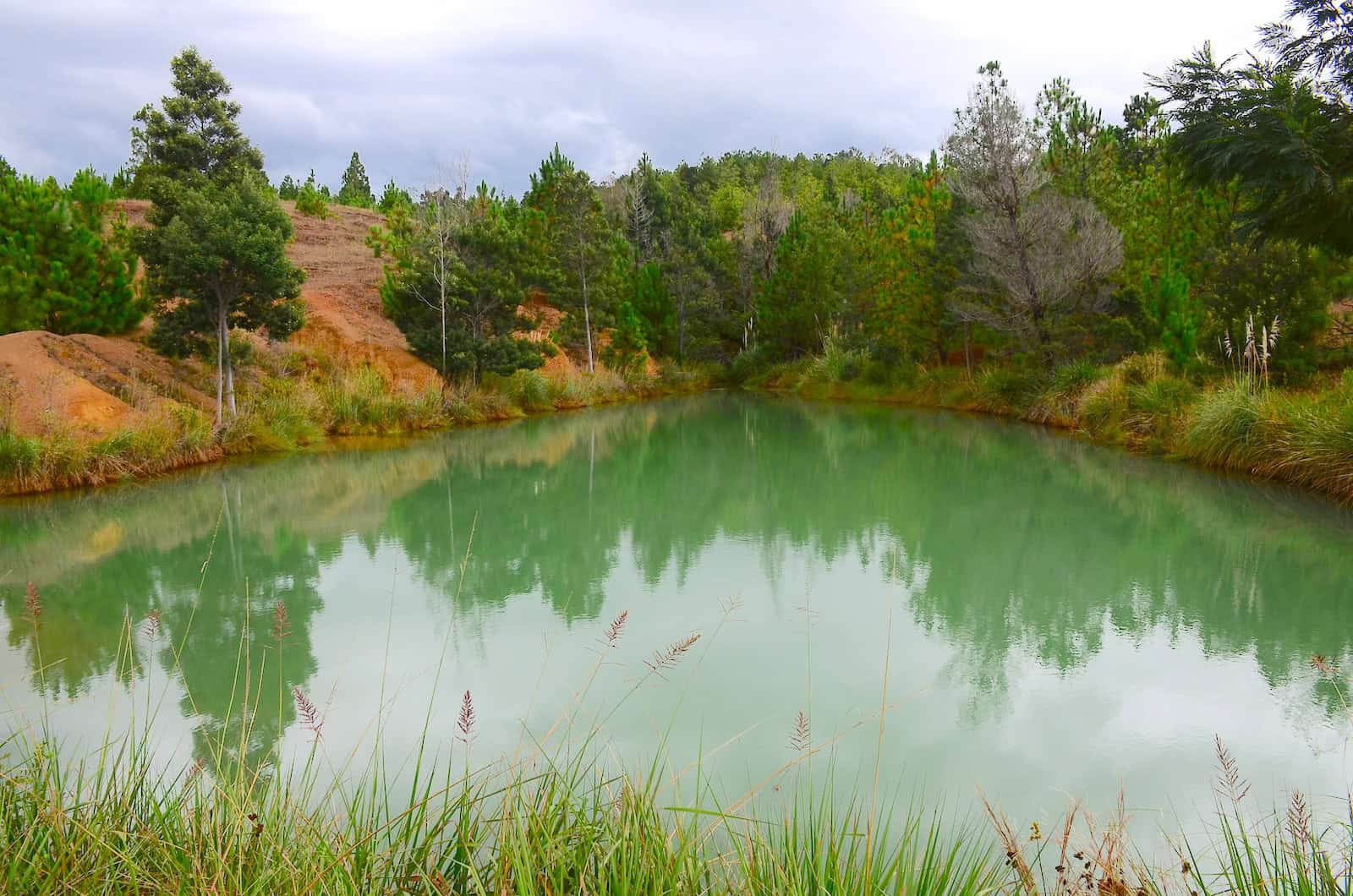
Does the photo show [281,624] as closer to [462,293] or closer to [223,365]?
[223,365]

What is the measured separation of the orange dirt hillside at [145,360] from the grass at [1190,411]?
42.4 feet

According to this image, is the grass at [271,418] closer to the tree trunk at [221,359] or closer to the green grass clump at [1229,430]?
the tree trunk at [221,359]

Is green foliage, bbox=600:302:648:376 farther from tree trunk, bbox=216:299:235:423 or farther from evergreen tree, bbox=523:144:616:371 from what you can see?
tree trunk, bbox=216:299:235:423

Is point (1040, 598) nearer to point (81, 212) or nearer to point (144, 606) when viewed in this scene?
point (144, 606)

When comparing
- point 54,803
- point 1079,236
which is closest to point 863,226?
point 1079,236

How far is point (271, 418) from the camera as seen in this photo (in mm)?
15734

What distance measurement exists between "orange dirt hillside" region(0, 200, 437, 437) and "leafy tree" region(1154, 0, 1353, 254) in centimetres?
1400

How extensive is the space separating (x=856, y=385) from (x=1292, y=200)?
18.0m

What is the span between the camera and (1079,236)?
61.3 feet

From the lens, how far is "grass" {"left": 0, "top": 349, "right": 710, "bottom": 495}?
456 inches

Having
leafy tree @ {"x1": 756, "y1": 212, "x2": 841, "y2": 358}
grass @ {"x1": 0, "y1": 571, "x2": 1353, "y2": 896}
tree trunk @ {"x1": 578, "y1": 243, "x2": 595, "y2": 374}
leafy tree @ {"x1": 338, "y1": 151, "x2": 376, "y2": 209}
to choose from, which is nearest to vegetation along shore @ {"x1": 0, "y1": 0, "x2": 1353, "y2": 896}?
grass @ {"x1": 0, "y1": 571, "x2": 1353, "y2": 896}

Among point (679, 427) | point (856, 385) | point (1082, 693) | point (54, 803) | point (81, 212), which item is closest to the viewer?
point (54, 803)

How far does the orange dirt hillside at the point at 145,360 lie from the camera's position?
504 inches

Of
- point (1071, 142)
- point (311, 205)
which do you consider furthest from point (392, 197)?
point (1071, 142)
